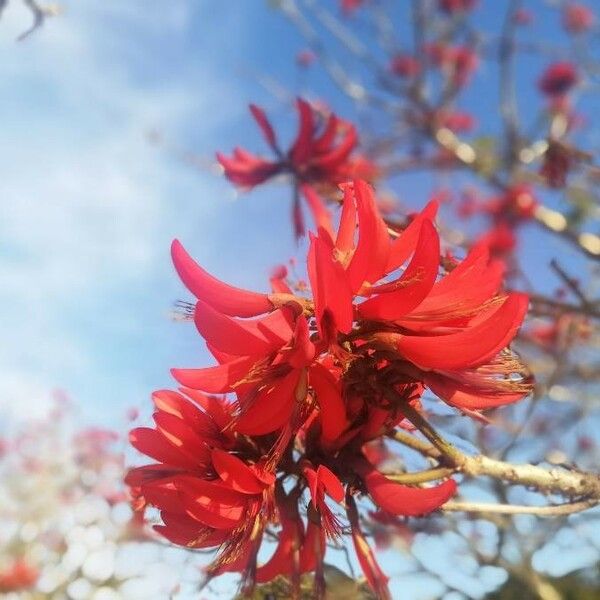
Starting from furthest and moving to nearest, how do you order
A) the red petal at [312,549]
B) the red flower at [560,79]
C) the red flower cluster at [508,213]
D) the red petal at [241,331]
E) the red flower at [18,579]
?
A: 1. the red flower at [18,579]
2. the red flower at [560,79]
3. the red flower cluster at [508,213]
4. the red petal at [312,549]
5. the red petal at [241,331]

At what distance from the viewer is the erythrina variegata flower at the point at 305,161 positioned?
1567 millimetres

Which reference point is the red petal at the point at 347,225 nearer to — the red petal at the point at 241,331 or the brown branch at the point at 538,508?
the red petal at the point at 241,331

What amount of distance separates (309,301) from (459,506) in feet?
0.78

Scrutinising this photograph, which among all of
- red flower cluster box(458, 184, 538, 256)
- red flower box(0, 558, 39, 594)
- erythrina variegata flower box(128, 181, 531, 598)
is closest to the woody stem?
erythrina variegata flower box(128, 181, 531, 598)

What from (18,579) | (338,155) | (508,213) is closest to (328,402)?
(338,155)

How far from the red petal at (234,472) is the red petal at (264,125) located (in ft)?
3.40

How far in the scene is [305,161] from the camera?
65.1 inches

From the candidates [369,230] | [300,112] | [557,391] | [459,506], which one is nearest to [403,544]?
[459,506]

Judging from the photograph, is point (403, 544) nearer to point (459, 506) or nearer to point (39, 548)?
point (459, 506)

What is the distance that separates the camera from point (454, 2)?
3176mm

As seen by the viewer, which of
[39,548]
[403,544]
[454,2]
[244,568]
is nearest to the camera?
[244,568]

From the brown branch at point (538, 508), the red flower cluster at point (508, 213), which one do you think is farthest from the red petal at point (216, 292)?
the red flower cluster at point (508, 213)

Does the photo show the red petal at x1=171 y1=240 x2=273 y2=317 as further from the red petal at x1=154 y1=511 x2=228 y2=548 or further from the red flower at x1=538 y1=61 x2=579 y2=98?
the red flower at x1=538 y1=61 x2=579 y2=98

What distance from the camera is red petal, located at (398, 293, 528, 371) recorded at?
482 mm
